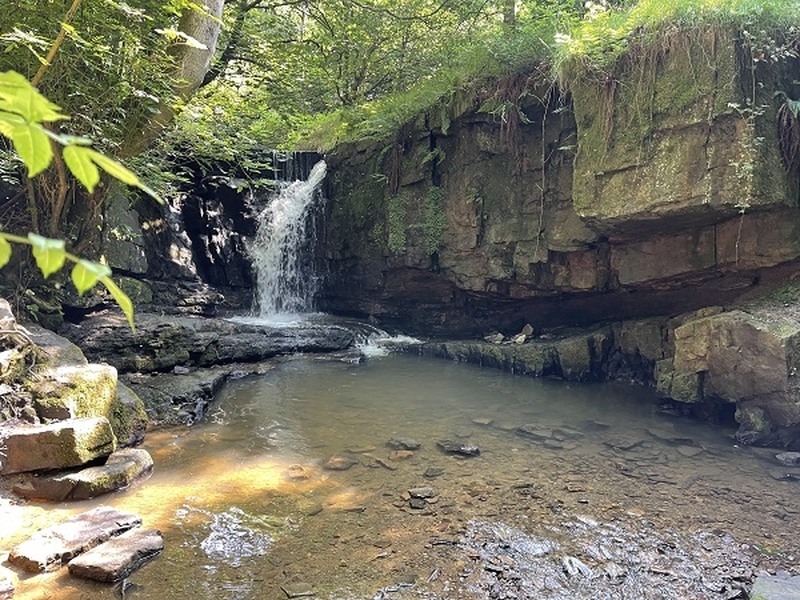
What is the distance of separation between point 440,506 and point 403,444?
1.28 meters

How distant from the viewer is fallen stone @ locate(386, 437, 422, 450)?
5.24 meters

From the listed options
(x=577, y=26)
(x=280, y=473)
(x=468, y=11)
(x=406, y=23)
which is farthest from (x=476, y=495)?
(x=406, y=23)

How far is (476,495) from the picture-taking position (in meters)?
4.29

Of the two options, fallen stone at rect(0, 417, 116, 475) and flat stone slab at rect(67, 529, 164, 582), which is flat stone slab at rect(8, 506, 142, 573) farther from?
fallen stone at rect(0, 417, 116, 475)

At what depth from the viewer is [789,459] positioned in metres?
5.09

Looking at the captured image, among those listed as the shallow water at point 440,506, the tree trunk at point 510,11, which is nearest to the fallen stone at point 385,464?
the shallow water at point 440,506

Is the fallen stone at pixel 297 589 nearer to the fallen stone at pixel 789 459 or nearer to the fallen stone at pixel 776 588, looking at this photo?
the fallen stone at pixel 776 588

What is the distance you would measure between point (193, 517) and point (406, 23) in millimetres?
10582

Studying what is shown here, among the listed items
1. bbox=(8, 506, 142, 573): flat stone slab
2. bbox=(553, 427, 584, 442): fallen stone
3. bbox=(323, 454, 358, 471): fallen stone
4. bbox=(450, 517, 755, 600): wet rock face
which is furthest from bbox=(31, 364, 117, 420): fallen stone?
bbox=(553, 427, 584, 442): fallen stone

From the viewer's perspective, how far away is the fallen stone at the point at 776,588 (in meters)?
2.92

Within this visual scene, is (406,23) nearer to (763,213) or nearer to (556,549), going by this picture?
(763,213)

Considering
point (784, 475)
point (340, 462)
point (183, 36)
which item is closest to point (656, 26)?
point (784, 475)

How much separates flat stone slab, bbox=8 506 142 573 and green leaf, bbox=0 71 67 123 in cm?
311

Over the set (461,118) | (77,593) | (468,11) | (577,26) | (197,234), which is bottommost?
(77,593)
